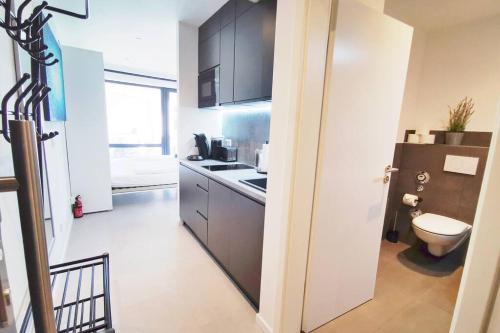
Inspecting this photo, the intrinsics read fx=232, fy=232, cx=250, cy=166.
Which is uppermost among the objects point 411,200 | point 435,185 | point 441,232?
point 435,185

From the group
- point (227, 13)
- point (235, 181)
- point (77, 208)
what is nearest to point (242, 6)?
point (227, 13)

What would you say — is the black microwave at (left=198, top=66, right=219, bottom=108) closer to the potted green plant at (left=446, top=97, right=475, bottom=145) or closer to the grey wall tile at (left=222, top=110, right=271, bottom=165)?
the grey wall tile at (left=222, top=110, right=271, bottom=165)

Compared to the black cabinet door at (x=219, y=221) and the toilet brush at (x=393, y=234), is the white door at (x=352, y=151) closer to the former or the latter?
the black cabinet door at (x=219, y=221)

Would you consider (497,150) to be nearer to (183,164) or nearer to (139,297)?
(139,297)

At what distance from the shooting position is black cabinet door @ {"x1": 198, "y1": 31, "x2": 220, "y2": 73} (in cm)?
250

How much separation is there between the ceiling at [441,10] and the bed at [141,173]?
11.0 feet

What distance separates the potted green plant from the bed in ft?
11.6

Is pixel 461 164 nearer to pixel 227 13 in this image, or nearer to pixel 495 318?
pixel 495 318

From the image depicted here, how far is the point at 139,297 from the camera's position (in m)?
1.79

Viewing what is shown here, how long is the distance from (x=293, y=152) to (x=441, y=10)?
7.35 feet

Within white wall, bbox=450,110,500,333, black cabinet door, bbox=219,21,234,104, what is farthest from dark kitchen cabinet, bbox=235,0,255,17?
white wall, bbox=450,110,500,333

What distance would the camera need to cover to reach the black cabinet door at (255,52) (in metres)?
1.74

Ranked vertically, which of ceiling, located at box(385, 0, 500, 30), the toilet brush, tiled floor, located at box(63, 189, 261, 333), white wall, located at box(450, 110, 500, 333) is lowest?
tiled floor, located at box(63, 189, 261, 333)

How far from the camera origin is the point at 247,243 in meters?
1.69
